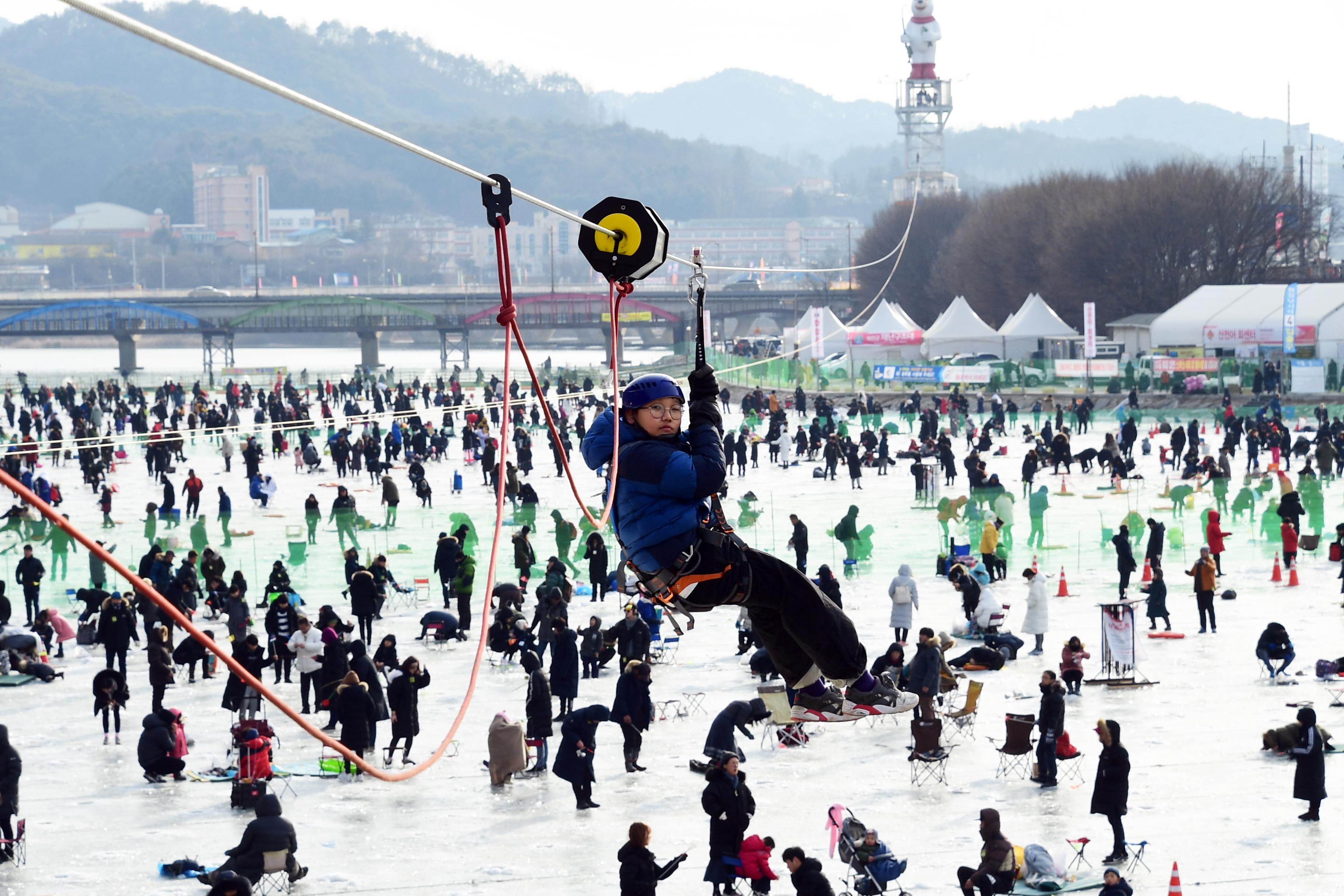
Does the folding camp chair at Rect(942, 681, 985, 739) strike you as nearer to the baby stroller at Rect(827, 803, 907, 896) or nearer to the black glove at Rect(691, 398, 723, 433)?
the baby stroller at Rect(827, 803, 907, 896)

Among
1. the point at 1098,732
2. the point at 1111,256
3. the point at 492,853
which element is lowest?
the point at 492,853

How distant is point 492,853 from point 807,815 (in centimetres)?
229

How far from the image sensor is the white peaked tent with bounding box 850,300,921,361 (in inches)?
2148

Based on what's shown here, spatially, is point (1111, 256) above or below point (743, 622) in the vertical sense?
above

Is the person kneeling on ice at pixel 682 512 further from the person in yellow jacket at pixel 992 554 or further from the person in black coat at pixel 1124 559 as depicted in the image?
the person in yellow jacket at pixel 992 554

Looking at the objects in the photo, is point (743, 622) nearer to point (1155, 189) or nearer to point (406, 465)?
point (406, 465)

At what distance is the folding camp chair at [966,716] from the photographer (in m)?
14.5

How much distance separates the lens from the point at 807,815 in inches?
487

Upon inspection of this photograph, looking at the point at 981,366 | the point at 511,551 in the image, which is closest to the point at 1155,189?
the point at 981,366

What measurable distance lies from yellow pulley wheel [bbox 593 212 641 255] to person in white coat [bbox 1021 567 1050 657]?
11.4 metres

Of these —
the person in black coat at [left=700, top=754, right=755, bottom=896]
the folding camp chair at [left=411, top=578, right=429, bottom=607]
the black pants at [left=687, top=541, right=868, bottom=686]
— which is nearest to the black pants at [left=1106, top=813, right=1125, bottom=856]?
the person in black coat at [left=700, top=754, right=755, bottom=896]

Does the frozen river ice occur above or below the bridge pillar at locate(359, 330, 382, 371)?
below

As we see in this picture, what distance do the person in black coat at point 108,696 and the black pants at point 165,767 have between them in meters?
1.32

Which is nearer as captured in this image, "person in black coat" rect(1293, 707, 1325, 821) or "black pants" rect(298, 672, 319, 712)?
"person in black coat" rect(1293, 707, 1325, 821)
